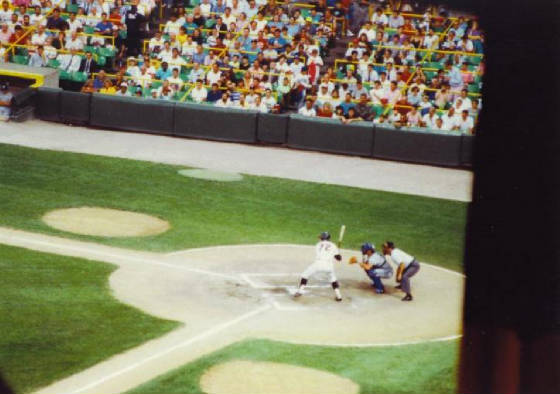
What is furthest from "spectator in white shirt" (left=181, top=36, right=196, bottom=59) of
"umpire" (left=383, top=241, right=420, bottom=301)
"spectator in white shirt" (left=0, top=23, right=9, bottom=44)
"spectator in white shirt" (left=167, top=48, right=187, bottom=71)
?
"umpire" (left=383, top=241, right=420, bottom=301)

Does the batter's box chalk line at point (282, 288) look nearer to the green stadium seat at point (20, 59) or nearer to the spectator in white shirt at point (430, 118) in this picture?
the spectator in white shirt at point (430, 118)

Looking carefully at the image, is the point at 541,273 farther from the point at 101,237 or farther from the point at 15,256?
the point at 101,237

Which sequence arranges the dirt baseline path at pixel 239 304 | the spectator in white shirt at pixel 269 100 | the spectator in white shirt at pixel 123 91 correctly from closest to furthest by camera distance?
the dirt baseline path at pixel 239 304, the spectator in white shirt at pixel 269 100, the spectator in white shirt at pixel 123 91

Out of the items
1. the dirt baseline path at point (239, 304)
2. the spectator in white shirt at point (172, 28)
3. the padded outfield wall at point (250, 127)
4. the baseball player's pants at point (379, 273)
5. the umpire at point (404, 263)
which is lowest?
the dirt baseline path at point (239, 304)

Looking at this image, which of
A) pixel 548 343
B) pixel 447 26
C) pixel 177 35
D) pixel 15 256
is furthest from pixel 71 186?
pixel 548 343

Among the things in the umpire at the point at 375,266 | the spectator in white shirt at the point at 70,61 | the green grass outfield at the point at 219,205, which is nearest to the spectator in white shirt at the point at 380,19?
the green grass outfield at the point at 219,205

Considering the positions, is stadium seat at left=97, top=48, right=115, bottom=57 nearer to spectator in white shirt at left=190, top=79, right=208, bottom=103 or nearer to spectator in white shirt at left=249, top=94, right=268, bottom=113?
spectator in white shirt at left=190, top=79, right=208, bottom=103
